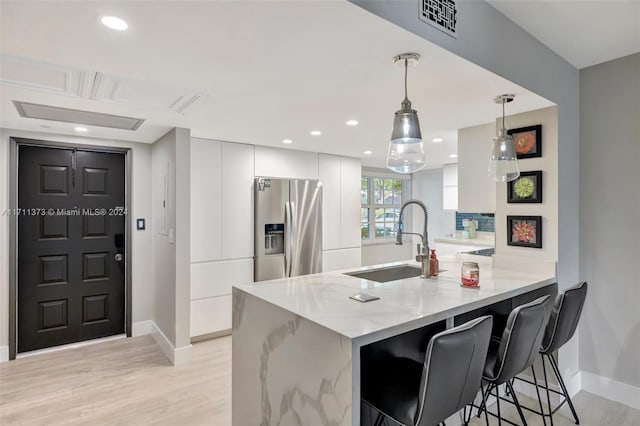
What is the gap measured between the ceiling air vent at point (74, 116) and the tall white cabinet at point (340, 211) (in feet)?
7.57

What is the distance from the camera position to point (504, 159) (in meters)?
2.18

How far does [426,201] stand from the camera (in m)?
6.50

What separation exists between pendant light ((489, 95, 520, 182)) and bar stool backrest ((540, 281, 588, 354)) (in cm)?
75

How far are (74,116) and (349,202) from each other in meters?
3.26

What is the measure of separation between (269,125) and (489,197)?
6.56ft

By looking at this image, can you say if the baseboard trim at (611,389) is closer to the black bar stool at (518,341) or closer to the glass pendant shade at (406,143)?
the black bar stool at (518,341)

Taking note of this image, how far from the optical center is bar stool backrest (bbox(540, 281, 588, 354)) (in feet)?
6.51

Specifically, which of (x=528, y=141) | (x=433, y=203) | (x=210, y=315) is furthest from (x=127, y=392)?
(x=433, y=203)

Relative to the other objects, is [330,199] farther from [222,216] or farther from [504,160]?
[504,160]

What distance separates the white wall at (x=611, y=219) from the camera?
2416 millimetres

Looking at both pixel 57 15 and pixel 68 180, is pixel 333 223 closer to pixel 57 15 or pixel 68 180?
pixel 68 180

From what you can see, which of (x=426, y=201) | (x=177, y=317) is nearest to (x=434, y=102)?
(x=177, y=317)

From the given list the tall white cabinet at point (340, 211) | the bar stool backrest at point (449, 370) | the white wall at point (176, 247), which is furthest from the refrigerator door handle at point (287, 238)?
the bar stool backrest at point (449, 370)

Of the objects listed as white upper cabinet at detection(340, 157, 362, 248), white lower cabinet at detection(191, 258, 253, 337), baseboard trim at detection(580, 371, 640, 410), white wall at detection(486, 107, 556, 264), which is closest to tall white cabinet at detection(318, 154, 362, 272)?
white upper cabinet at detection(340, 157, 362, 248)
